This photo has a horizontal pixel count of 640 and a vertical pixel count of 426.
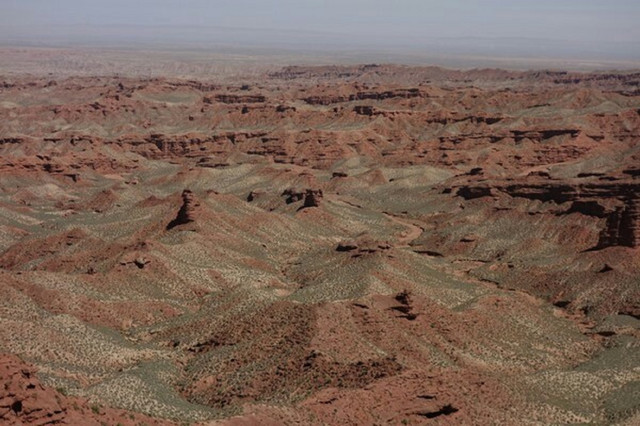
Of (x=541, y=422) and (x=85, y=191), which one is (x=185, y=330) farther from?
(x=85, y=191)

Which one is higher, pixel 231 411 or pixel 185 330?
pixel 231 411

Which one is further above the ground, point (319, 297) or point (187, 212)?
point (187, 212)

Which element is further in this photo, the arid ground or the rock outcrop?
the rock outcrop

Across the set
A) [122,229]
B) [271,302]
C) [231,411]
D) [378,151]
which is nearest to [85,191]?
[122,229]

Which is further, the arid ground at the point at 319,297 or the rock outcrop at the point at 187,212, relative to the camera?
the rock outcrop at the point at 187,212

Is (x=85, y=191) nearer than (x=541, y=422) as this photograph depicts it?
No

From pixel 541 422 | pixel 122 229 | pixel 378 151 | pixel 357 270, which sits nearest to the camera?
pixel 541 422

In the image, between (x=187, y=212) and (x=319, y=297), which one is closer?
(x=319, y=297)

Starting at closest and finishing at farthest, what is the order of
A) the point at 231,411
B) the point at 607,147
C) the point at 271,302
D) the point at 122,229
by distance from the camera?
the point at 231,411
the point at 271,302
the point at 122,229
the point at 607,147
